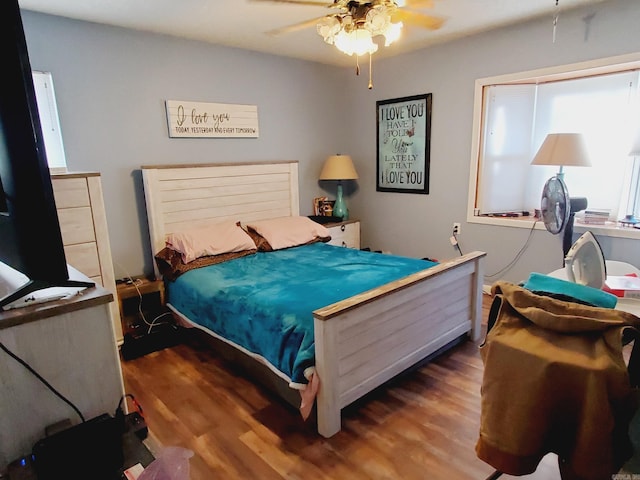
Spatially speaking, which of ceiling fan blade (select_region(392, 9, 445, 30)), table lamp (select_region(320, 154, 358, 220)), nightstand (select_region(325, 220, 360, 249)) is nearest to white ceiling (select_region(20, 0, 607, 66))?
ceiling fan blade (select_region(392, 9, 445, 30))

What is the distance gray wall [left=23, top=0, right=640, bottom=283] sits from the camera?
9.39 ft

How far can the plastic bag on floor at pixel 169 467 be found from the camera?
1011 mm

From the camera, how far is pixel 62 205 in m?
2.44

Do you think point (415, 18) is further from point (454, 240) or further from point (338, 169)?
point (454, 240)

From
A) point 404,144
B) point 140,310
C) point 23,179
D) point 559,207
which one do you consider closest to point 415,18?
point 559,207

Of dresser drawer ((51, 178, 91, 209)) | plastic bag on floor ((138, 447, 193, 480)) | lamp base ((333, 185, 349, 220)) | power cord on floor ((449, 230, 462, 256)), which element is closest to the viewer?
plastic bag on floor ((138, 447, 193, 480))

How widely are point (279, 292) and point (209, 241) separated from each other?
107cm

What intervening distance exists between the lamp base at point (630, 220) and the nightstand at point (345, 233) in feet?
7.80

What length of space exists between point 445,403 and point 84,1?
10.7 ft

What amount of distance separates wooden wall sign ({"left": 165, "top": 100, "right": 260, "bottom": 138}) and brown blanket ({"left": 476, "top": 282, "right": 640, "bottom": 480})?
299 centimetres

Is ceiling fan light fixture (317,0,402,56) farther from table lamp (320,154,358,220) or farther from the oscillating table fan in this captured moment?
table lamp (320,154,358,220)

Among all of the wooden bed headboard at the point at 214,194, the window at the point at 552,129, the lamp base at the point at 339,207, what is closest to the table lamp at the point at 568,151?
the window at the point at 552,129

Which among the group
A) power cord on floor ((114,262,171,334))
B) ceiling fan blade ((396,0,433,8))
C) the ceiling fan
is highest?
ceiling fan blade ((396,0,433,8))

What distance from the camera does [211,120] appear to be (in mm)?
3537
